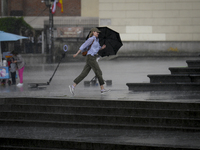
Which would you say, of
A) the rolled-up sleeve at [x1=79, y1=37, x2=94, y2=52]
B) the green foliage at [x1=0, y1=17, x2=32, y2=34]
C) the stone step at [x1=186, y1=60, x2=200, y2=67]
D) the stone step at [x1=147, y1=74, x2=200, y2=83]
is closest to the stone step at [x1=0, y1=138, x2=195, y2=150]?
the rolled-up sleeve at [x1=79, y1=37, x2=94, y2=52]

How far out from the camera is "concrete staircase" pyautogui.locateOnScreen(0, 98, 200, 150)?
7.54 m

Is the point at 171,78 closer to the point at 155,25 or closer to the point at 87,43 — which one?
the point at 87,43

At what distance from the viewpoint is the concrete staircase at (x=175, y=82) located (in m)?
10.6

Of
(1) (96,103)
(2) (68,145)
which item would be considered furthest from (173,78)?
(2) (68,145)

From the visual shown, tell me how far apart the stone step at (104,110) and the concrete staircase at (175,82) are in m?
2.64

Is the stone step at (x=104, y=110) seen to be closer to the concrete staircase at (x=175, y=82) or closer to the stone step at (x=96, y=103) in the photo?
the stone step at (x=96, y=103)

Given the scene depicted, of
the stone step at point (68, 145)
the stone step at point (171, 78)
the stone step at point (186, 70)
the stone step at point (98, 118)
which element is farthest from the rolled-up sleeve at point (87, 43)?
the stone step at point (68, 145)

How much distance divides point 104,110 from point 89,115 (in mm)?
334

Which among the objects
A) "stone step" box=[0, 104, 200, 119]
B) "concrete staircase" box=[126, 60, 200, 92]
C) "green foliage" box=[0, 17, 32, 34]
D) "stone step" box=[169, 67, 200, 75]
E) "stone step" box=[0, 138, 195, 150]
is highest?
"green foliage" box=[0, 17, 32, 34]

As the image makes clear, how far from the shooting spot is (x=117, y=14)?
28438 mm

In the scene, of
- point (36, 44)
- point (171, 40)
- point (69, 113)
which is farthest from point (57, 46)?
point (69, 113)

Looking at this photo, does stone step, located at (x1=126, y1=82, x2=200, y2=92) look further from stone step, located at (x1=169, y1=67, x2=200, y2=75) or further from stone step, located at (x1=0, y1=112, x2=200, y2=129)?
stone step, located at (x1=0, y1=112, x2=200, y2=129)

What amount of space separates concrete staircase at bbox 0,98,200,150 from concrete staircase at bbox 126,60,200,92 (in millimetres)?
2480

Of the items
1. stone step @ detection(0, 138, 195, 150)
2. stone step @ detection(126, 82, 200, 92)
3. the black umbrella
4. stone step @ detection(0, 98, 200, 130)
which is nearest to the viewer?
stone step @ detection(0, 138, 195, 150)
